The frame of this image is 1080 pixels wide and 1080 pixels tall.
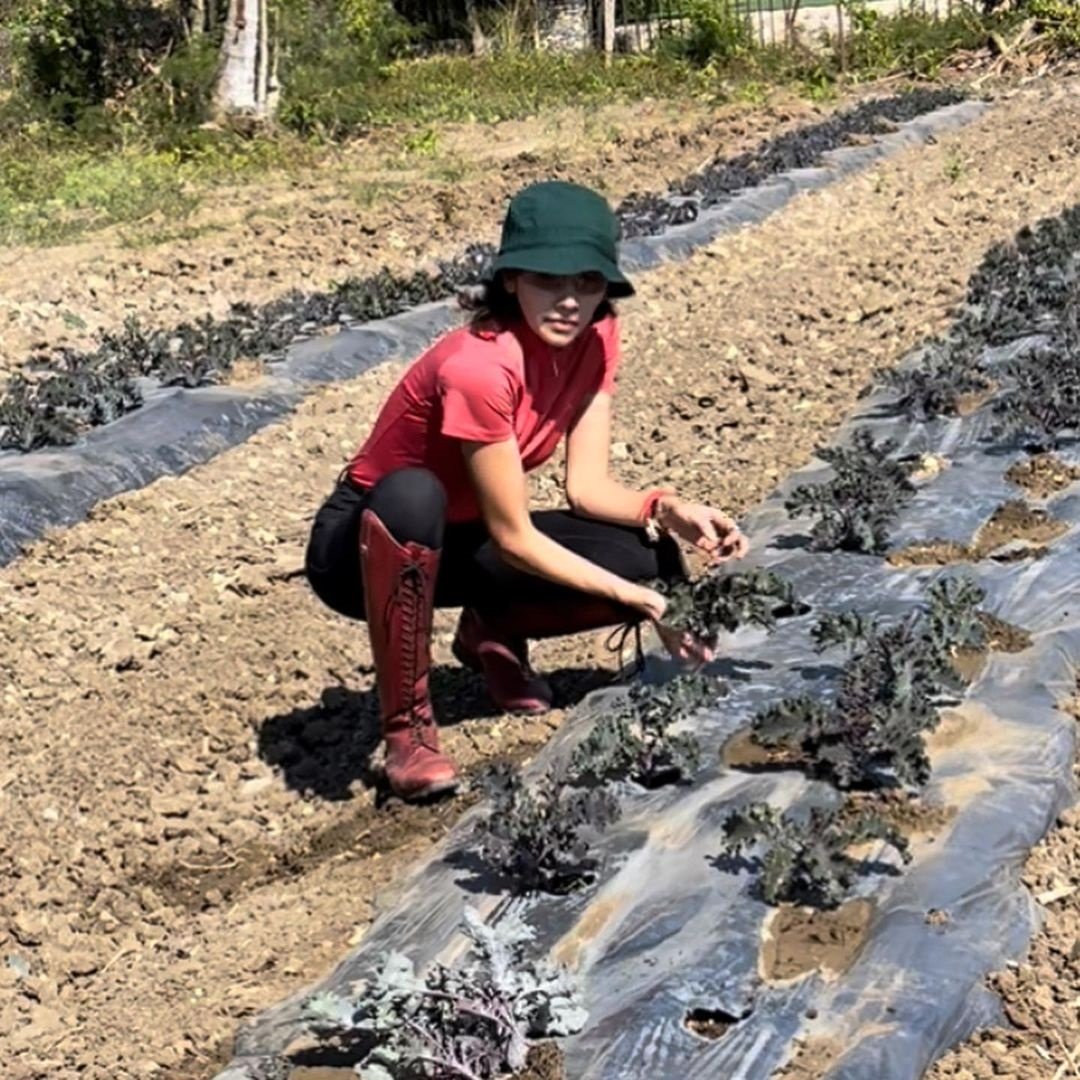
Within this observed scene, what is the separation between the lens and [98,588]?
16.8ft

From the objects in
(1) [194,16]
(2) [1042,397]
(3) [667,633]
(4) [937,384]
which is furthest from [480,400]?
(1) [194,16]

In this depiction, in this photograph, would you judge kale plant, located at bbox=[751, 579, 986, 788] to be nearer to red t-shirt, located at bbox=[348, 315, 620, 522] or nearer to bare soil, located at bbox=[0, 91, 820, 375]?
red t-shirt, located at bbox=[348, 315, 620, 522]

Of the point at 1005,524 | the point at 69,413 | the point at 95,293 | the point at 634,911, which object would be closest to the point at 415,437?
the point at 634,911

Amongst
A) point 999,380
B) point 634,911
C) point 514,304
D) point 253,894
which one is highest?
point 514,304

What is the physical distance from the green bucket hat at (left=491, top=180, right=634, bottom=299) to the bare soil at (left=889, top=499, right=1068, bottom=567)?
1.37 metres

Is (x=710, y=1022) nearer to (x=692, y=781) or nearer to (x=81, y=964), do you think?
(x=692, y=781)

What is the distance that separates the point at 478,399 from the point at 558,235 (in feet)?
1.16

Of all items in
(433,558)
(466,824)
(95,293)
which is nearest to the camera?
(466,824)

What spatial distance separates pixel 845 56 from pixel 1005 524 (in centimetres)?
1424

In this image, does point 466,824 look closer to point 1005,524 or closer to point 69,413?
point 1005,524

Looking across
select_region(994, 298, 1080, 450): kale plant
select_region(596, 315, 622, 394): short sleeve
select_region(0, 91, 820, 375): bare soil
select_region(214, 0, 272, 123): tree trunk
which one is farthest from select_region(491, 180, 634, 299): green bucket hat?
select_region(214, 0, 272, 123): tree trunk

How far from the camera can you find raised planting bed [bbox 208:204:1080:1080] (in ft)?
8.46

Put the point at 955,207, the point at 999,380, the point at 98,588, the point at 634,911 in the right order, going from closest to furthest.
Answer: the point at 634,911 < the point at 98,588 < the point at 999,380 < the point at 955,207

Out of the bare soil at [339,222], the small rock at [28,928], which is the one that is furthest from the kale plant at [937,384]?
the bare soil at [339,222]
